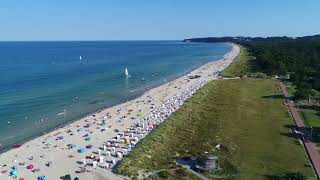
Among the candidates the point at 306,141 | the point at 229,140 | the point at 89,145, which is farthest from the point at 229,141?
the point at 89,145

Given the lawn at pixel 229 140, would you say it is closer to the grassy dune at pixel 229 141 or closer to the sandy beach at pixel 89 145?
the grassy dune at pixel 229 141

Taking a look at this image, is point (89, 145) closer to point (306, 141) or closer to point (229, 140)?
point (229, 140)

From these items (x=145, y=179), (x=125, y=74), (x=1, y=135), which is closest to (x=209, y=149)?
(x=145, y=179)

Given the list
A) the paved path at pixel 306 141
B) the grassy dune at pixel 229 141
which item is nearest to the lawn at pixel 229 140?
the grassy dune at pixel 229 141

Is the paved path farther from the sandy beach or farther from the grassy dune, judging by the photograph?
the sandy beach

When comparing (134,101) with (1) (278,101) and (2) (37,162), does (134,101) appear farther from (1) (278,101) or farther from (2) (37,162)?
(2) (37,162)

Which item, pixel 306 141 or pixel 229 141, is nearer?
pixel 306 141
